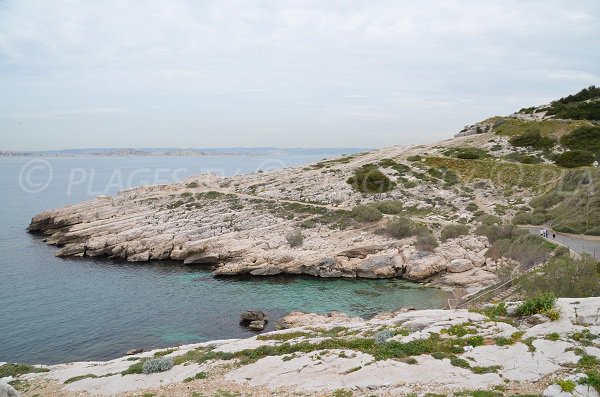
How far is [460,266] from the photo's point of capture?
40.2 meters

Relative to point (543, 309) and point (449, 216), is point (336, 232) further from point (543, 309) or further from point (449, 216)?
point (543, 309)

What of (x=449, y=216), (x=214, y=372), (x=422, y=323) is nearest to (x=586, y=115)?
(x=449, y=216)

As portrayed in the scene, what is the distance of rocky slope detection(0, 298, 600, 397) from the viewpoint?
12.4 m

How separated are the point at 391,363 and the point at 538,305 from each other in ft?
21.3

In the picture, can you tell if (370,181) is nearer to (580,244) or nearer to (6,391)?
(580,244)

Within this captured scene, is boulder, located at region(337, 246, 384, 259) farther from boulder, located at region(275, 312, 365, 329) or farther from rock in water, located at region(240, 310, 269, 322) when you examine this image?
rock in water, located at region(240, 310, 269, 322)

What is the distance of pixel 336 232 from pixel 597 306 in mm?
34676

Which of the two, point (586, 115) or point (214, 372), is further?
point (586, 115)

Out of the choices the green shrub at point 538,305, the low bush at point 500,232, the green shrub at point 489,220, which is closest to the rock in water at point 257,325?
the green shrub at point 538,305

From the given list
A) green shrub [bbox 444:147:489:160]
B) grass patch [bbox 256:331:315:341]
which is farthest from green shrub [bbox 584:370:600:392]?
green shrub [bbox 444:147:489:160]

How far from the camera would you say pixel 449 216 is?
51.8 metres

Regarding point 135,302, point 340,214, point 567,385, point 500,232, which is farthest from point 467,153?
point 567,385

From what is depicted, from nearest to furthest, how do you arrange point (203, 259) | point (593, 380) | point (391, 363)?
point (593, 380) → point (391, 363) → point (203, 259)

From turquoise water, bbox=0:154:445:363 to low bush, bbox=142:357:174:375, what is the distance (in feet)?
41.4
